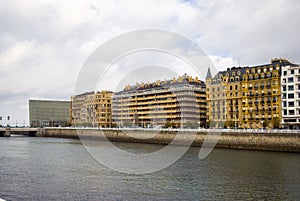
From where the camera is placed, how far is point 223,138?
7956 cm

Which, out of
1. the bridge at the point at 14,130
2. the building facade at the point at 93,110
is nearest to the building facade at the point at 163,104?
the building facade at the point at 93,110

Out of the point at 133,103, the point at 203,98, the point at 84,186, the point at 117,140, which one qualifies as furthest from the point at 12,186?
the point at 133,103

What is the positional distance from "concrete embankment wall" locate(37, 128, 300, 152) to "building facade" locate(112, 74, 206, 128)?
23.9 metres

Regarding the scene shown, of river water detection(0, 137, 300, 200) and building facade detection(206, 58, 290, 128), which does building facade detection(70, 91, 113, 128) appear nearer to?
building facade detection(206, 58, 290, 128)

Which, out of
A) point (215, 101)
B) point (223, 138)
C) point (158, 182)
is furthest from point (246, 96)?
point (158, 182)

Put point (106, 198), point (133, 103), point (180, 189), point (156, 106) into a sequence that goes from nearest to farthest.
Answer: point (106, 198), point (180, 189), point (156, 106), point (133, 103)

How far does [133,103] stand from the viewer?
527 ft

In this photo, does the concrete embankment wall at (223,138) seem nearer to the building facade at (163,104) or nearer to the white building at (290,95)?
the white building at (290,95)

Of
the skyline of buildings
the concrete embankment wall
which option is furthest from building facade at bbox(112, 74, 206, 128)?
Result: the concrete embankment wall

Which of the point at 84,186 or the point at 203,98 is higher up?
the point at 203,98

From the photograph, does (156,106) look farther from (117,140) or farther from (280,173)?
(280,173)

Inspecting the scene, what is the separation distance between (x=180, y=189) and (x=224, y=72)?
8999cm

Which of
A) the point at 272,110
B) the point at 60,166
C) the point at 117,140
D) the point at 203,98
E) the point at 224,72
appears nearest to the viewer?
the point at 60,166

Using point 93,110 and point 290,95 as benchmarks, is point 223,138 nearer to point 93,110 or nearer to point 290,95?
point 290,95
